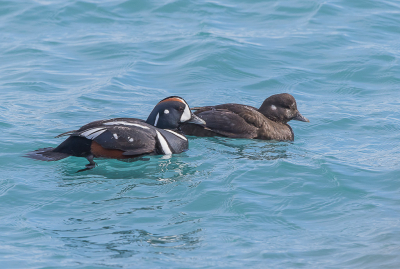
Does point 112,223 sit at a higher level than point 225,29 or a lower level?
lower

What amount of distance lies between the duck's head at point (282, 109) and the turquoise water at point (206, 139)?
33cm

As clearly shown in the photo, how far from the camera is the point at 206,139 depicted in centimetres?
859

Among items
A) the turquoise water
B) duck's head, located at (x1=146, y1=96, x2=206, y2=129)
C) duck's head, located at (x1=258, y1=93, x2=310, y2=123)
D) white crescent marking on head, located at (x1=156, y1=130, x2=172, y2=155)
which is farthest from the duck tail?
duck's head, located at (x1=258, y1=93, x2=310, y2=123)

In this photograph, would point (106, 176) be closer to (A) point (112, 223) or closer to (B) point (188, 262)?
(A) point (112, 223)

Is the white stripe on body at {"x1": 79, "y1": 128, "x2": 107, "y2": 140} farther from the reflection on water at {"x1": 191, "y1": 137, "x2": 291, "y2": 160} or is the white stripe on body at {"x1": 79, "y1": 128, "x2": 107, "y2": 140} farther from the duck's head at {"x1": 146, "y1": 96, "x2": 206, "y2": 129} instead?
the reflection on water at {"x1": 191, "y1": 137, "x2": 291, "y2": 160}

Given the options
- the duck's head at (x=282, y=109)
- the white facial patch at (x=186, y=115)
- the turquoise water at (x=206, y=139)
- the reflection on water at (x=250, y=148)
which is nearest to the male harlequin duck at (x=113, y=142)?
the turquoise water at (x=206, y=139)

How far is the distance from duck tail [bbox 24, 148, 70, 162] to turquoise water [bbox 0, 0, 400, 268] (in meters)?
0.11

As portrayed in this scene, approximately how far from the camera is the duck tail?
727cm

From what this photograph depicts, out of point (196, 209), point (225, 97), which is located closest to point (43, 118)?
point (225, 97)

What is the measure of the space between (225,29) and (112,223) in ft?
28.8

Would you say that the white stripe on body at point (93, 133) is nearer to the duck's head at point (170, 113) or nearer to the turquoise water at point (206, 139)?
the turquoise water at point (206, 139)

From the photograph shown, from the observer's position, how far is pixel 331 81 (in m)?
11.4

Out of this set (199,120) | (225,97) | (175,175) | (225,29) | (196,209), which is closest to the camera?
(196,209)

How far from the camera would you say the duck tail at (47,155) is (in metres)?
7.27
